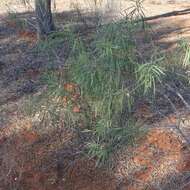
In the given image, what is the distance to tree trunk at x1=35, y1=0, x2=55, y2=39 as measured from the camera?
9953 millimetres

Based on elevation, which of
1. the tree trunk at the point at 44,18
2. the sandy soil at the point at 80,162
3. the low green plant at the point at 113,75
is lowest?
the sandy soil at the point at 80,162

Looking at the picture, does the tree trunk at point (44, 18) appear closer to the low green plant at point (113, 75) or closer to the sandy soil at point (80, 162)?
the sandy soil at point (80, 162)

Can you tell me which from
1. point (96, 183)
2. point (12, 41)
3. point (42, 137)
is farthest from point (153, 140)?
point (12, 41)

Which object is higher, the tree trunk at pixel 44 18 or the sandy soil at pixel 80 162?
the tree trunk at pixel 44 18

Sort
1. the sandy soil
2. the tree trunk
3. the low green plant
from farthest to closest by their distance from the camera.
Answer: the tree trunk, the sandy soil, the low green plant

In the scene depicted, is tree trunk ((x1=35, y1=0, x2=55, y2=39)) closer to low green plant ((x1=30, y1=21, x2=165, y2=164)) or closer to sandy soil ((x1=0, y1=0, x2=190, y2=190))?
sandy soil ((x1=0, y1=0, x2=190, y2=190))

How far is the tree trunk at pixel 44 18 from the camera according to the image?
995 centimetres

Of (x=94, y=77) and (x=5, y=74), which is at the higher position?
(x=94, y=77)

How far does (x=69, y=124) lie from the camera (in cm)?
669

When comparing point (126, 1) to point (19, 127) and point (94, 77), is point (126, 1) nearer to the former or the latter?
point (19, 127)

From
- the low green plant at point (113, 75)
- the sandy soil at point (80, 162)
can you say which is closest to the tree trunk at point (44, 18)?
the sandy soil at point (80, 162)

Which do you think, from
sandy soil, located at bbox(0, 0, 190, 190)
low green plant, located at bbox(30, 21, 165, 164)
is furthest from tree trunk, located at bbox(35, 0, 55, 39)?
low green plant, located at bbox(30, 21, 165, 164)

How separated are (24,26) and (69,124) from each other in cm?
497

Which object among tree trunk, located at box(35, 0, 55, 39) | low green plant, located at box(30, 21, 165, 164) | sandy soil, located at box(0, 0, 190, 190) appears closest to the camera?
low green plant, located at box(30, 21, 165, 164)
